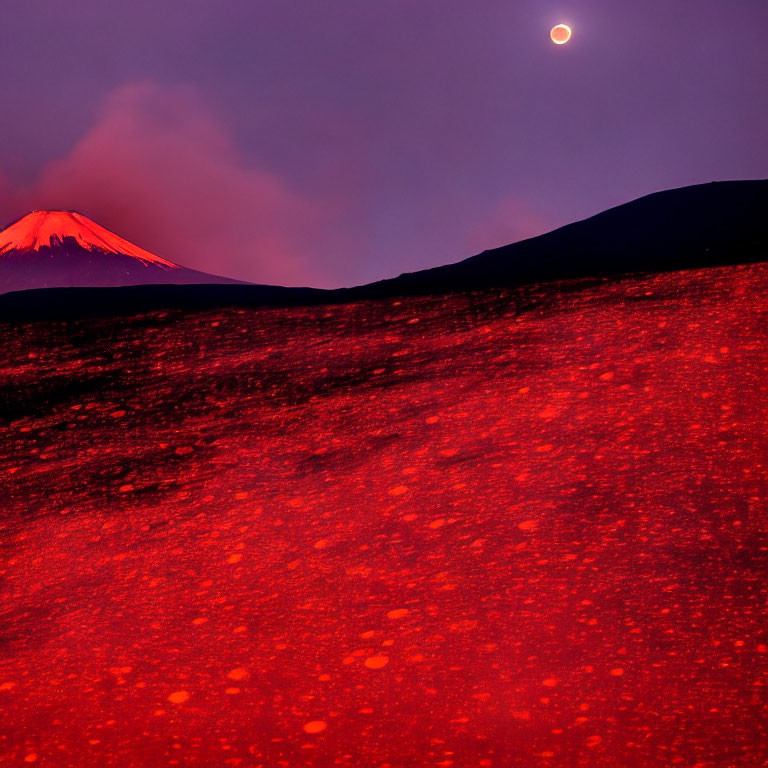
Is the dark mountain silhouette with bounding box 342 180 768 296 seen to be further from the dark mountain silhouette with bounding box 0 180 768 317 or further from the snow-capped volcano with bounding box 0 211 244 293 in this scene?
the snow-capped volcano with bounding box 0 211 244 293

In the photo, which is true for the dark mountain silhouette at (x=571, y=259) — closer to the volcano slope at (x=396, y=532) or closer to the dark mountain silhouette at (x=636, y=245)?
the dark mountain silhouette at (x=636, y=245)

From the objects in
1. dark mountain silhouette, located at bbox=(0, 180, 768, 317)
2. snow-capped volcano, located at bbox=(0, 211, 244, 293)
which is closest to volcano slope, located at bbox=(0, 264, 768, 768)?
dark mountain silhouette, located at bbox=(0, 180, 768, 317)

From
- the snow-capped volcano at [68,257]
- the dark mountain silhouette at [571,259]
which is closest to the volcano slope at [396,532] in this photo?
the dark mountain silhouette at [571,259]

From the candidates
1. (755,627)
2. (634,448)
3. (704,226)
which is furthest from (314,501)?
(704,226)

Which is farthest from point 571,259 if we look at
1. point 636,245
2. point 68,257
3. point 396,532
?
point 68,257

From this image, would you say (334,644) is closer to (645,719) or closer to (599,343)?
(645,719)

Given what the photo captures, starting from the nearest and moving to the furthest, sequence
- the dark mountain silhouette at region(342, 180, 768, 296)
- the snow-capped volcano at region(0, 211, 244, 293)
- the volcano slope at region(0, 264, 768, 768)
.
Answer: the volcano slope at region(0, 264, 768, 768)
the dark mountain silhouette at region(342, 180, 768, 296)
the snow-capped volcano at region(0, 211, 244, 293)
